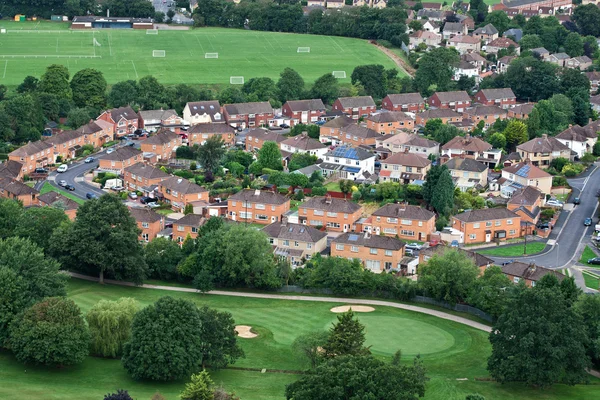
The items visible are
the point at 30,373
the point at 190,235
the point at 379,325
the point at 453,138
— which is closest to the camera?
the point at 30,373

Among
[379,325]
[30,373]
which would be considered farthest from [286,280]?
[30,373]

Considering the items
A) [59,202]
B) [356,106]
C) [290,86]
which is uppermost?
[290,86]

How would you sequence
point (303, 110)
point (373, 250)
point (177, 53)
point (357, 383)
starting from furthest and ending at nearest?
1. point (177, 53)
2. point (303, 110)
3. point (373, 250)
4. point (357, 383)

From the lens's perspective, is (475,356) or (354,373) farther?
(475,356)

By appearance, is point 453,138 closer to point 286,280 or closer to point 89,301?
point 286,280

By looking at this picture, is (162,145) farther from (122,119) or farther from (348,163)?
(348,163)

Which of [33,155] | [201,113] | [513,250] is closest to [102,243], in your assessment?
[513,250]

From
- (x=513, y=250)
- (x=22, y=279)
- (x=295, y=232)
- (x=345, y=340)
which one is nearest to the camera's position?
(x=345, y=340)
